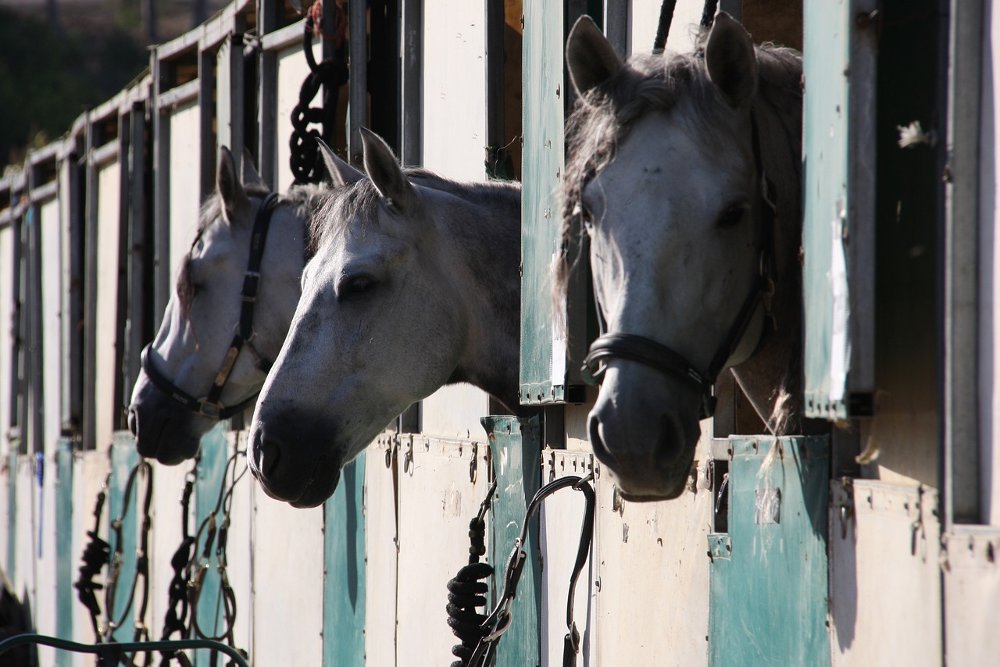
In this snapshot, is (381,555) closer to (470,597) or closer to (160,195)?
(470,597)

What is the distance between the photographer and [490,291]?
3.60 m

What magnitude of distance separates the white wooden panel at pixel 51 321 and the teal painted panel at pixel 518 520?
21.4 feet

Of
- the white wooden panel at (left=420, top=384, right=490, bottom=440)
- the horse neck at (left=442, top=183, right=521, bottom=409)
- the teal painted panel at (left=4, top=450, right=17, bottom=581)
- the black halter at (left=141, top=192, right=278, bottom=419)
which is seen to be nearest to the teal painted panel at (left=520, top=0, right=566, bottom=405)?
the horse neck at (left=442, top=183, right=521, bottom=409)

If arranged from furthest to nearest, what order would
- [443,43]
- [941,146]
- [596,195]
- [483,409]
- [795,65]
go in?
[443,43] < [483,409] < [795,65] < [596,195] < [941,146]

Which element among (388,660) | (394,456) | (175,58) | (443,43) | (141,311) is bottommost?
(388,660)

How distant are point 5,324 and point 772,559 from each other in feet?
34.7

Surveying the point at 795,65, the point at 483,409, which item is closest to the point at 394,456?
the point at 483,409

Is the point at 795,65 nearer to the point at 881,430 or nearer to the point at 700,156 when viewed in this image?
the point at 700,156

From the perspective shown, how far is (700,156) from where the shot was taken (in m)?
2.24

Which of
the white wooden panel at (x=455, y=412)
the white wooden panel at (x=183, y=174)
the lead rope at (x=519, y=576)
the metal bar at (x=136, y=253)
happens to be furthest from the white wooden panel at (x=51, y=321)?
the lead rope at (x=519, y=576)

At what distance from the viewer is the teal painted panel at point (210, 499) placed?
242 inches

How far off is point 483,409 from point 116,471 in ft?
13.8

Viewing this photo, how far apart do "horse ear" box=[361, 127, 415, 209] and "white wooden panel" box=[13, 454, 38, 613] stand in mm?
7203

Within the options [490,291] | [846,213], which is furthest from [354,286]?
[846,213]
